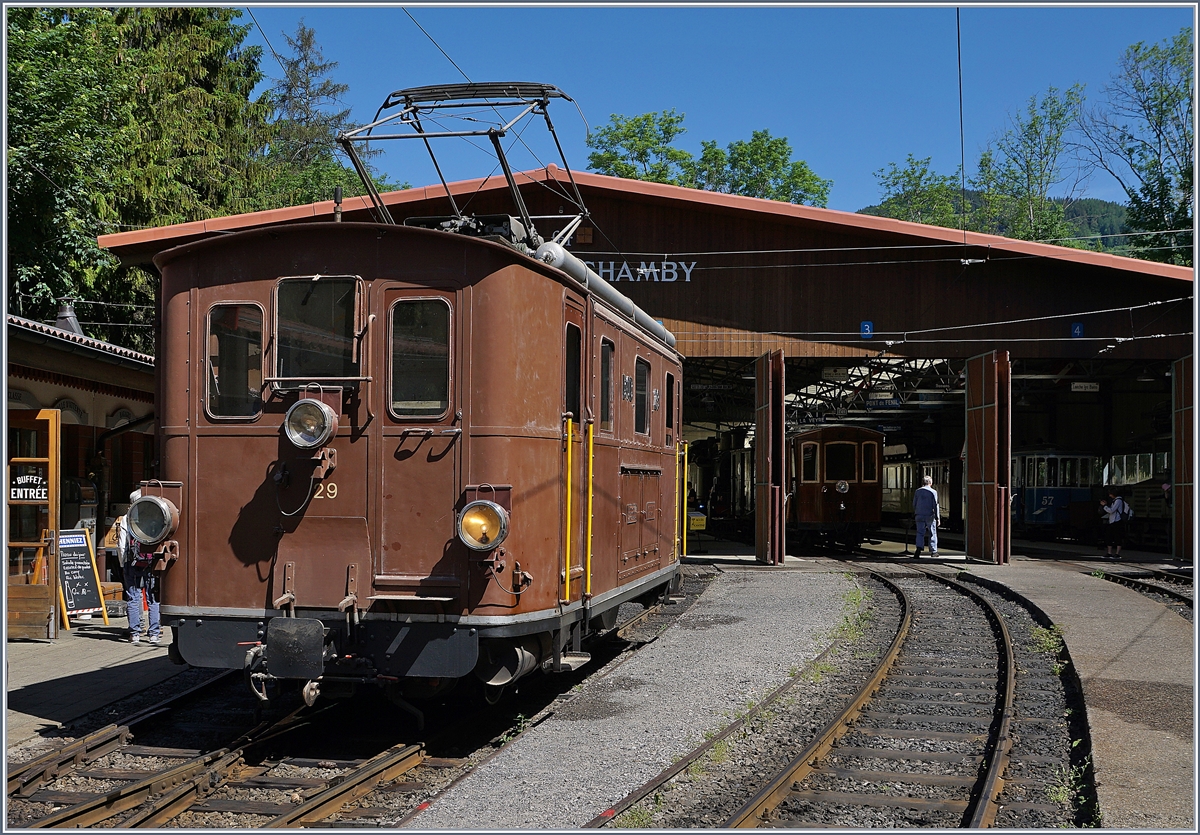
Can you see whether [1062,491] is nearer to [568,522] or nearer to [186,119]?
[186,119]

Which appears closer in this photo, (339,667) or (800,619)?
(339,667)

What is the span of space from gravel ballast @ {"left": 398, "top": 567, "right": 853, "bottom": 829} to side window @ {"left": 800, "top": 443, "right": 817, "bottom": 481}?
39.7 ft

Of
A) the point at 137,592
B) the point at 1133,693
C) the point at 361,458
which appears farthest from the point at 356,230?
the point at 1133,693

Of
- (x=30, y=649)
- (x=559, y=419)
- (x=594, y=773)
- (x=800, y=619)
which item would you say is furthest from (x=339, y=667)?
(x=800, y=619)

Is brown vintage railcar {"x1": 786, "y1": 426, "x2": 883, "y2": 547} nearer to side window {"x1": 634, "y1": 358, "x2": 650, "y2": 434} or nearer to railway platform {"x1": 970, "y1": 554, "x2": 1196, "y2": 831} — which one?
railway platform {"x1": 970, "y1": 554, "x2": 1196, "y2": 831}

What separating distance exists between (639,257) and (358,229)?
1436 centimetres

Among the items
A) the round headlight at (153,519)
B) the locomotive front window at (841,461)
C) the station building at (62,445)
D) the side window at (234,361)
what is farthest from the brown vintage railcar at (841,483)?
the round headlight at (153,519)

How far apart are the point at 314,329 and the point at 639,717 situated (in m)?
3.59

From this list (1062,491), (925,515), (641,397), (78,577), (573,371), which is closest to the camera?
(573,371)

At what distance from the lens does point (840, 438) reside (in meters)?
25.8

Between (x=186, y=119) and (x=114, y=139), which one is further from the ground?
(x=186, y=119)

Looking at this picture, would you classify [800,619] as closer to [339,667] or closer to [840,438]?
[339,667]

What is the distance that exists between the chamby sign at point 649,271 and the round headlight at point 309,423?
14.6 m

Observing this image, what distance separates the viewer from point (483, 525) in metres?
6.43
